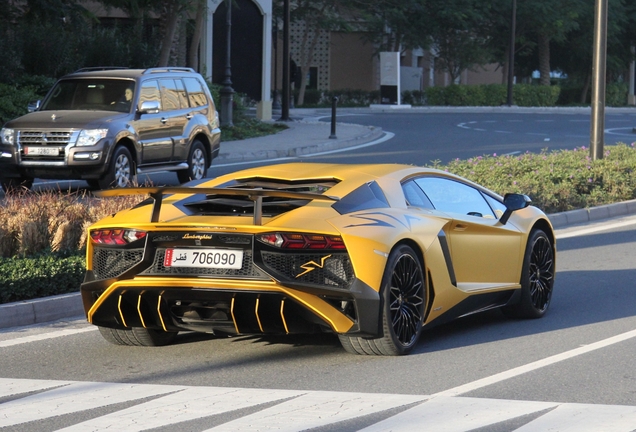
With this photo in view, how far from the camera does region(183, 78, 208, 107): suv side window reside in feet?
63.5

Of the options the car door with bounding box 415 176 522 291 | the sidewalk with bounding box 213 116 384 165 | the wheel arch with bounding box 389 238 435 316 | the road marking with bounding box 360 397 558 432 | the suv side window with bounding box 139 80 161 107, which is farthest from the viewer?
the sidewalk with bounding box 213 116 384 165

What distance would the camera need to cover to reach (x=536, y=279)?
29.4 feet

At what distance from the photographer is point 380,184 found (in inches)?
303

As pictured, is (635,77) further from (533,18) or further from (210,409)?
(210,409)

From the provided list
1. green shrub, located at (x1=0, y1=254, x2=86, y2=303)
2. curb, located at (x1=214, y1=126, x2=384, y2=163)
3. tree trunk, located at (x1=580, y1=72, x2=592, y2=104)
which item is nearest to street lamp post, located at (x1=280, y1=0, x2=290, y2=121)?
curb, located at (x1=214, y1=126, x2=384, y2=163)

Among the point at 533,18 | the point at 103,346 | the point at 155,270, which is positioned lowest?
the point at 103,346

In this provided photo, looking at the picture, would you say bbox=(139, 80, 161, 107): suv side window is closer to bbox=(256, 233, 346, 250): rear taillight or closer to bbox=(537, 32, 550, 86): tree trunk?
bbox=(256, 233, 346, 250): rear taillight

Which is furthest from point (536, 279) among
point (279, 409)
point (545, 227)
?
point (279, 409)

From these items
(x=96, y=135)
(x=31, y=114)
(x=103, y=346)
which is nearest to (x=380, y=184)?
(x=103, y=346)

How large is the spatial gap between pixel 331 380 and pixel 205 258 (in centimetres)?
103

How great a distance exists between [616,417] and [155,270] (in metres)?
2.80

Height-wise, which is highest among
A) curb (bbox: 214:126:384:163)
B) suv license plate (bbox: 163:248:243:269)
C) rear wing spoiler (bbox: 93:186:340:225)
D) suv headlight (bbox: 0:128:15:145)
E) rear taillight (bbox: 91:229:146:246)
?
rear wing spoiler (bbox: 93:186:340:225)

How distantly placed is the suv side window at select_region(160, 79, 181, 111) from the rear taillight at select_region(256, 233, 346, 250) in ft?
39.9

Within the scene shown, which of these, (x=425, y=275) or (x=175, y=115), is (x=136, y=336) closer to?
(x=425, y=275)
